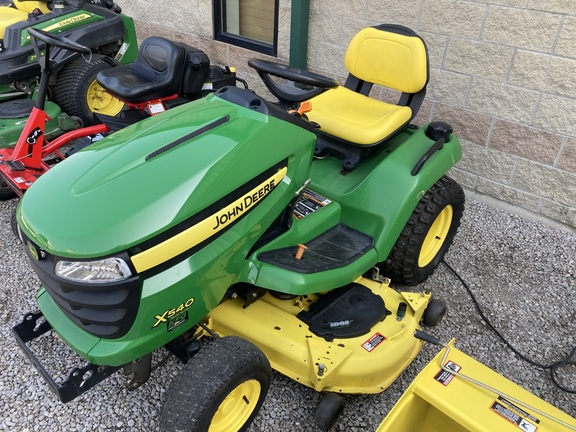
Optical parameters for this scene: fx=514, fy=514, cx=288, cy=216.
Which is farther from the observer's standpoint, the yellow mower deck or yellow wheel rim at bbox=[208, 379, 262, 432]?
the yellow mower deck

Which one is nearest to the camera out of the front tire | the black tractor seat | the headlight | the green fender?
the headlight

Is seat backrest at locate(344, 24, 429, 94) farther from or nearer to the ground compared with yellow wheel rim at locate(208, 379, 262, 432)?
farther from the ground

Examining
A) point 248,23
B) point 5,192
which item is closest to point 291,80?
point 5,192

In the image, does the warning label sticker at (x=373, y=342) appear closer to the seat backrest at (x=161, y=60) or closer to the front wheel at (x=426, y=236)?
the front wheel at (x=426, y=236)

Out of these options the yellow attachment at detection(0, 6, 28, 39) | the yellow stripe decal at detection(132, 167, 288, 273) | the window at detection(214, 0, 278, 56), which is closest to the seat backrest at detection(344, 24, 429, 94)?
the yellow stripe decal at detection(132, 167, 288, 273)

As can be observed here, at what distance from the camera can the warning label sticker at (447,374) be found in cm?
167

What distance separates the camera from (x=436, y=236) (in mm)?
2652

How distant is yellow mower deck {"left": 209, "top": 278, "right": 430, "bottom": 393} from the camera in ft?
5.81

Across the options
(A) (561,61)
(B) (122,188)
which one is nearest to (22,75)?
(B) (122,188)

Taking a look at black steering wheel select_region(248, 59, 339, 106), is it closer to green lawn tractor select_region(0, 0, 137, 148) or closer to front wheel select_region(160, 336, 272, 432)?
front wheel select_region(160, 336, 272, 432)

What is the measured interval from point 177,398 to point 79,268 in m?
0.47

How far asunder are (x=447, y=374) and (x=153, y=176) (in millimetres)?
1137

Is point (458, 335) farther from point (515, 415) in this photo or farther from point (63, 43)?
point (63, 43)

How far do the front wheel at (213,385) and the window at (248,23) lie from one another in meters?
3.06
